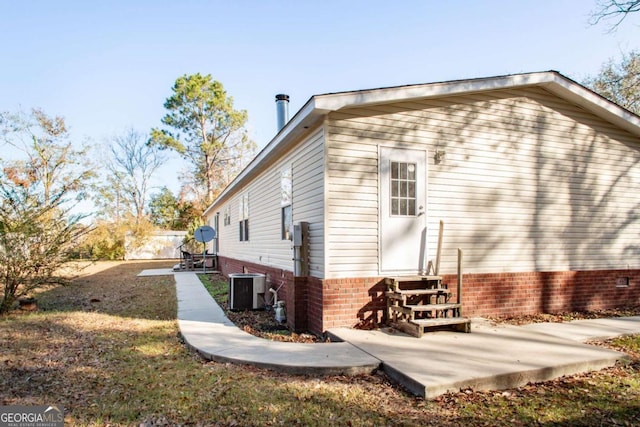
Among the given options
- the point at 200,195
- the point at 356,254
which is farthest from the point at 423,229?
the point at 200,195

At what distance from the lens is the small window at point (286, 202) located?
727 centimetres

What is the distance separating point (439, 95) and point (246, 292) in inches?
200

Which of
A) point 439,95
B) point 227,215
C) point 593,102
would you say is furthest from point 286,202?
point 227,215

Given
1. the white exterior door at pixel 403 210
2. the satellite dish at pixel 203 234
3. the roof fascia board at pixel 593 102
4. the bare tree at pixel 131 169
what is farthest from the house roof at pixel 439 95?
the bare tree at pixel 131 169

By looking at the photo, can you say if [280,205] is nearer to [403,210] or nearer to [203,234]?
[403,210]

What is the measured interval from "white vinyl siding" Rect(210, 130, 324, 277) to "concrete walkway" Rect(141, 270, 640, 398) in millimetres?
1354

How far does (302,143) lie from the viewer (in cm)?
659

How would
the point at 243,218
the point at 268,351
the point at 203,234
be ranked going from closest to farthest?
1. the point at 268,351
2. the point at 243,218
3. the point at 203,234

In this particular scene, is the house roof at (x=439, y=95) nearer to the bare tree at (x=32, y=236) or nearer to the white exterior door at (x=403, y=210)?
the white exterior door at (x=403, y=210)

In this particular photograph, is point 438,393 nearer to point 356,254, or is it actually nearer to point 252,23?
point 356,254

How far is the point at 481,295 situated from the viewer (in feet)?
21.7

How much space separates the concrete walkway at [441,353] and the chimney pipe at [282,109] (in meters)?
5.82

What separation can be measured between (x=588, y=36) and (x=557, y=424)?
38.0 feet

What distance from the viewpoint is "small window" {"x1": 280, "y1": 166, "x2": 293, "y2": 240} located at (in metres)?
7.27
